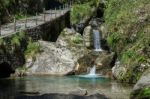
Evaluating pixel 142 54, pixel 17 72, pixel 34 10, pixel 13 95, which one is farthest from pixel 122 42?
pixel 34 10

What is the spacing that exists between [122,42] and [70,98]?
11047 millimetres

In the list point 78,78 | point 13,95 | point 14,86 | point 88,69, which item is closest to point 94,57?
point 88,69

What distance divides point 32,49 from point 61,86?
863cm

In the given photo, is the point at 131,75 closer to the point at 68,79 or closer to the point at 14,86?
the point at 68,79

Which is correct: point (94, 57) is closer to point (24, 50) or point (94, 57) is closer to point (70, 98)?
point (24, 50)

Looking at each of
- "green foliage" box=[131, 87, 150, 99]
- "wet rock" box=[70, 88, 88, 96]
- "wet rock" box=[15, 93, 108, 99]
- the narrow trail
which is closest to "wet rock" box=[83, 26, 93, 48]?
the narrow trail

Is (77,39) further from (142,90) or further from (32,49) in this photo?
(142,90)

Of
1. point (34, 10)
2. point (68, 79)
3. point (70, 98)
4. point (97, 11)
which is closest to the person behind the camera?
point (70, 98)

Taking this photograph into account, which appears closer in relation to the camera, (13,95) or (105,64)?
(13,95)

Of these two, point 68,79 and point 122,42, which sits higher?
point 122,42

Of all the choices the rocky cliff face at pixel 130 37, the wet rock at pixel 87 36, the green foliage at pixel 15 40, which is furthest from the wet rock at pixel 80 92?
the wet rock at pixel 87 36

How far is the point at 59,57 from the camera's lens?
40.9 meters

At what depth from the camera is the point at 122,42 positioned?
124 ft

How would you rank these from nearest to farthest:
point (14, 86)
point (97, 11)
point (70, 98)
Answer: point (70, 98), point (14, 86), point (97, 11)
